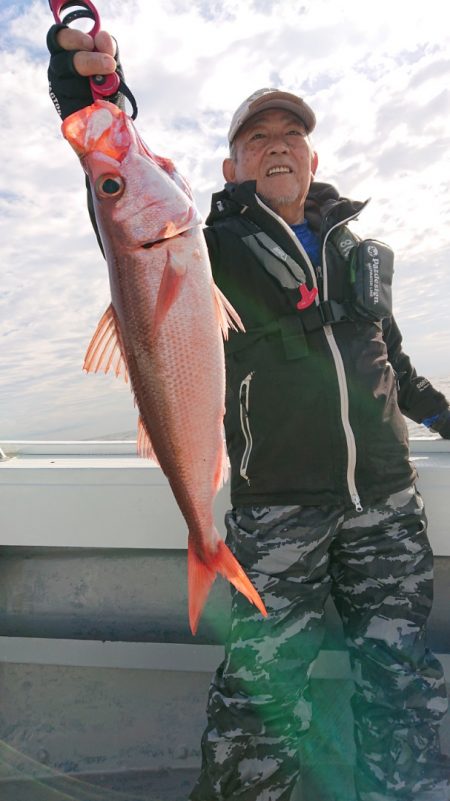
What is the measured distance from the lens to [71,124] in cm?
190

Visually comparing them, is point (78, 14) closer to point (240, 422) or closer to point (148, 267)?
point (148, 267)

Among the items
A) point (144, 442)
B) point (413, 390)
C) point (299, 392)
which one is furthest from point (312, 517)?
point (413, 390)

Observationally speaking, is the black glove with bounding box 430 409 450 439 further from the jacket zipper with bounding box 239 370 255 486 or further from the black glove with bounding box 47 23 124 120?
the black glove with bounding box 47 23 124 120

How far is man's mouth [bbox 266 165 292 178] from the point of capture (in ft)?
9.98

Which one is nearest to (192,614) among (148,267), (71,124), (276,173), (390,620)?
(390,620)

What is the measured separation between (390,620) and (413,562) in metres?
0.27

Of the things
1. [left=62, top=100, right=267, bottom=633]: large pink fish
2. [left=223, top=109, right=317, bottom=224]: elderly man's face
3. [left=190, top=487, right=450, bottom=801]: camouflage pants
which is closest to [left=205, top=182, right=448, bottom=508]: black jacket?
[left=190, top=487, right=450, bottom=801]: camouflage pants

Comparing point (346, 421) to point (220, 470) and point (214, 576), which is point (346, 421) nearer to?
point (220, 470)

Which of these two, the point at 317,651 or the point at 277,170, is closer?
the point at 317,651

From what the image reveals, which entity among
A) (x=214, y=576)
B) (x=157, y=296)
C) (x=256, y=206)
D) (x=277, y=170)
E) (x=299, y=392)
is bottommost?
(x=214, y=576)

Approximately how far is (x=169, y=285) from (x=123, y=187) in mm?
356

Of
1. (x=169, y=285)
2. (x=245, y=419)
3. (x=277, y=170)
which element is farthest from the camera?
(x=277, y=170)

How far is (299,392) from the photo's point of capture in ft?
8.65

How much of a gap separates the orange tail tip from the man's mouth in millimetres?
1923
